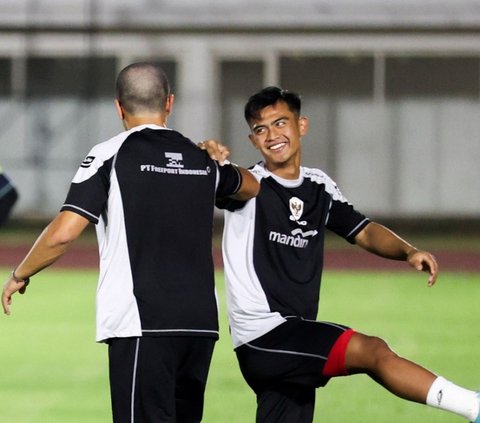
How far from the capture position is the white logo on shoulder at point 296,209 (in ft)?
20.5

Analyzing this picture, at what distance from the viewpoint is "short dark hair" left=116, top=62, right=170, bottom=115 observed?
5552mm

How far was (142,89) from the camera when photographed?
18.2 ft

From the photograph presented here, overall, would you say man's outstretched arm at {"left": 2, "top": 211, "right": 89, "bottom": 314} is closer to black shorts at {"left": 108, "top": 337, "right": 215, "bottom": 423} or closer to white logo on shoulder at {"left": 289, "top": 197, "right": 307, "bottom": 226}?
black shorts at {"left": 108, "top": 337, "right": 215, "bottom": 423}

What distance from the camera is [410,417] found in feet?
26.5

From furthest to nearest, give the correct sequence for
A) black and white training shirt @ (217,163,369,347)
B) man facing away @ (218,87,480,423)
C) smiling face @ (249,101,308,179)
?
1. smiling face @ (249,101,308,179)
2. black and white training shirt @ (217,163,369,347)
3. man facing away @ (218,87,480,423)

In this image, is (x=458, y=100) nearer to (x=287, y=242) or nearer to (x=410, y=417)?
(x=410, y=417)

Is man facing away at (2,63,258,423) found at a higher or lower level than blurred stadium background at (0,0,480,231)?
lower

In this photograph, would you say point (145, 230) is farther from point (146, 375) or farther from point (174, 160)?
point (146, 375)

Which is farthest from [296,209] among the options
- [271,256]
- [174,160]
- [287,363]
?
[174,160]

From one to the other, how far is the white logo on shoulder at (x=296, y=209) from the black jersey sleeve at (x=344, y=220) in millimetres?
258

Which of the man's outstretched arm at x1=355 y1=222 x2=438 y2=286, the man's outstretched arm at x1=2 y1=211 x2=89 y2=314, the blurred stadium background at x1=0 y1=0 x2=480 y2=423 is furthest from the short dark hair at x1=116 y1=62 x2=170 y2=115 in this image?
the blurred stadium background at x1=0 y1=0 x2=480 y2=423

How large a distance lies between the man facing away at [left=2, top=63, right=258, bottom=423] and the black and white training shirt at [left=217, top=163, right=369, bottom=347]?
549 millimetres

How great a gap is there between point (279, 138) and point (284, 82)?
2280cm

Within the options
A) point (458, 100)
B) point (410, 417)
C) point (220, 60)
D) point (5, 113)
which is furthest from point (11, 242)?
point (410, 417)
